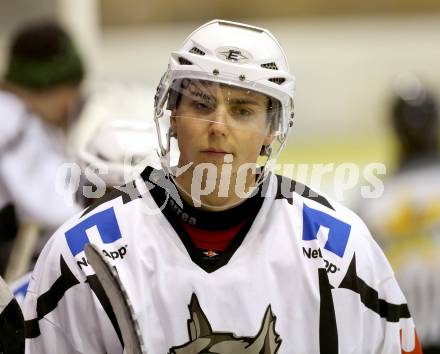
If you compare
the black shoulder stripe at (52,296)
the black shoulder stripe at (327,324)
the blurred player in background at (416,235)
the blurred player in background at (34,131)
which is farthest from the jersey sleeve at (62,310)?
the blurred player in background at (416,235)

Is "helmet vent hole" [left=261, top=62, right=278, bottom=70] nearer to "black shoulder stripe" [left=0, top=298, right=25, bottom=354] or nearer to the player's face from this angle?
the player's face

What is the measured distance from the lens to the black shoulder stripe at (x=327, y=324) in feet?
11.2

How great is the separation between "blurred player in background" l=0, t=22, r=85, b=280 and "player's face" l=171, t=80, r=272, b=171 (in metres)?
1.75

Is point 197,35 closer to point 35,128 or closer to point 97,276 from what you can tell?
point 97,276

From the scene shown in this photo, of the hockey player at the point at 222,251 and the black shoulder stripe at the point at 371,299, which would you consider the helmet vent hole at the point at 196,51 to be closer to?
the hockey player at the point at 222,251

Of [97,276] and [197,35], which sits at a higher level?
[197,35]

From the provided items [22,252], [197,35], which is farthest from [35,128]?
[197,35]

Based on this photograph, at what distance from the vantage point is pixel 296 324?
11.2ft

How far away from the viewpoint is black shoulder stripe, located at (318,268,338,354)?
3.42 meters

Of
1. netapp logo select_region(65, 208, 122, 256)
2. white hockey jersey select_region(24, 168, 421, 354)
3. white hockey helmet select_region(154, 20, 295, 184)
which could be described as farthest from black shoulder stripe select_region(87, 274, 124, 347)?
white hockey helmet select_region(154, 20, 295, 184)

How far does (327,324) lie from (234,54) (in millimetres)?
728

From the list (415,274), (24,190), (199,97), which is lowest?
(415,274)

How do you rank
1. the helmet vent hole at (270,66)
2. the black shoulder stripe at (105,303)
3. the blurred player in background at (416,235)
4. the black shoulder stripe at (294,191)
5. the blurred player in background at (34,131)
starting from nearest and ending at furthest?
the black shoulder stripe at (105,303)
the helmet vent hole at (270,66)
the black shoulder stripe at (294,191)
the blurred player in background at (34,131)
the blurred player in background at (416,235)

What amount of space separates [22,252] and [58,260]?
2.09m
